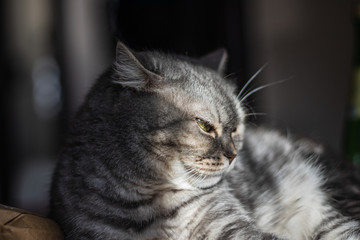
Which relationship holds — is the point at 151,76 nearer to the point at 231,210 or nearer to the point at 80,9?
the point at 231,210

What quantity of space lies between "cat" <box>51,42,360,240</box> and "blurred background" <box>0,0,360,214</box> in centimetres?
40

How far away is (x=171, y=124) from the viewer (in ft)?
3.29

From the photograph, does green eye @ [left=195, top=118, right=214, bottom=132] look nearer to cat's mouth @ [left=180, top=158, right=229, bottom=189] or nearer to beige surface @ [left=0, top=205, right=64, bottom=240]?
cat's mouth @ [left=180, top=158, right=229, bottom=189]

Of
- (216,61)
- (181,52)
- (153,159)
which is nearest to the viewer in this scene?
(153,159)

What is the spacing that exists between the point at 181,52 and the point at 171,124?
1382 mm

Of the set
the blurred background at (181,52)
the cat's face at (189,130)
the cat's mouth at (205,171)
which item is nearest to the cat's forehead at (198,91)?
the cat's face at (189,130)

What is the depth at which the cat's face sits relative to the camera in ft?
3.27

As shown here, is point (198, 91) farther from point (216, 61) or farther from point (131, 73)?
point (216, 61)

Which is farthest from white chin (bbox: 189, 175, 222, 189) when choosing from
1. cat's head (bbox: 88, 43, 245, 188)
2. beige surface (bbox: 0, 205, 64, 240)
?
beige surface (bbox: 0, 205, 64, 240)

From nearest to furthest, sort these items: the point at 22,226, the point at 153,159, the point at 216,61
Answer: the point at 22,226, the point at 153,159, the point at 216,61

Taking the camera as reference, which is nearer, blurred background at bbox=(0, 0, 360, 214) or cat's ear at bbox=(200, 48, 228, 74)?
cat's ear at bbox=(200, 48, 228, 74)

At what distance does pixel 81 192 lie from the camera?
104cm

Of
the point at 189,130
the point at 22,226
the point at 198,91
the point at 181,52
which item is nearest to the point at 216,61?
the point at 198,91

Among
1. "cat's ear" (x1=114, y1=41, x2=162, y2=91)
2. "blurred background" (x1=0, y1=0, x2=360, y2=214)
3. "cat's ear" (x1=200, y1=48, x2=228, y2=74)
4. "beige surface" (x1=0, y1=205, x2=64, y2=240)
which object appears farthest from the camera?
"blurred background" (x1=0, y1=0, x2=360, y2=214)
